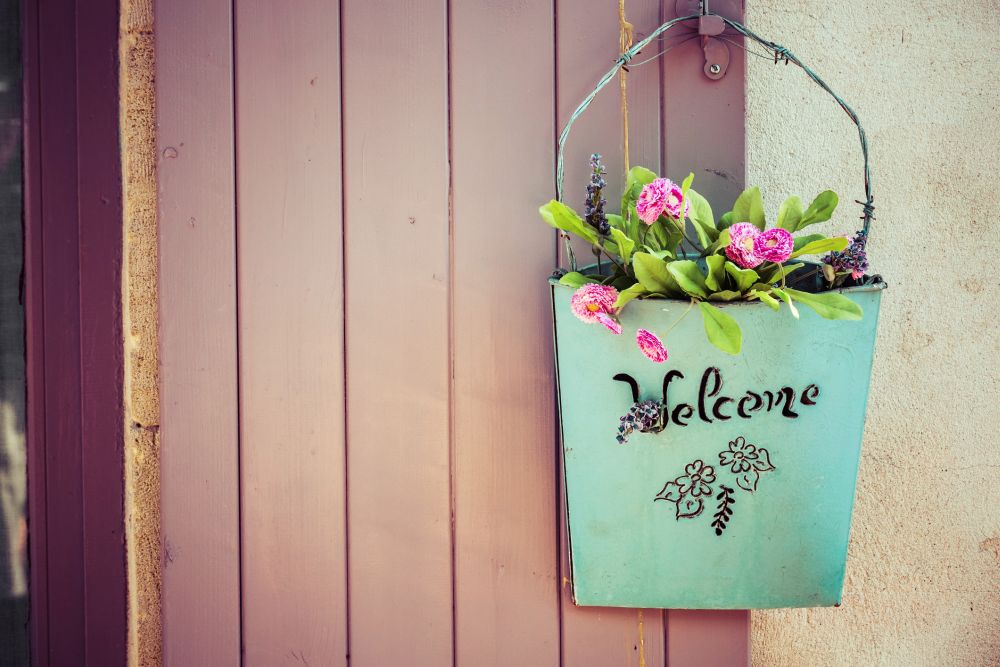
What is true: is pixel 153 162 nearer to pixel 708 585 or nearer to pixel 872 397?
pixel 708 585

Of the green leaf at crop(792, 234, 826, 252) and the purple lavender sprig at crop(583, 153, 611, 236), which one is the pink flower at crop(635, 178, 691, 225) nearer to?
the purple lavender sprig at crop(583, 153, 611, 236)

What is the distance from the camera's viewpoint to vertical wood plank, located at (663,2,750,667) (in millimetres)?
1022

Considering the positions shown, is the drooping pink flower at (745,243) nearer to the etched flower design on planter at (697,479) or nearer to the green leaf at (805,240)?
the green leaf at (805,240)

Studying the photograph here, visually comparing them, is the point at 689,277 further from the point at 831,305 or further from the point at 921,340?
the point at 921,340

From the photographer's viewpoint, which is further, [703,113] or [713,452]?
[703,113]

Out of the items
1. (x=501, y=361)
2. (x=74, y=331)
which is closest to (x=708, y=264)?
(x=501, y=361)

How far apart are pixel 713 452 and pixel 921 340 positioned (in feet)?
1.68

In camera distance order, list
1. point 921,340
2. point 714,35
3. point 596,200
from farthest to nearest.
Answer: point 921,340
point 714,35
point 596,200

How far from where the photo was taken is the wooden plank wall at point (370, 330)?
1.04 metres

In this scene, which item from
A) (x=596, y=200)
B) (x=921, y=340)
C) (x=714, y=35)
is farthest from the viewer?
(x=921, y=340)

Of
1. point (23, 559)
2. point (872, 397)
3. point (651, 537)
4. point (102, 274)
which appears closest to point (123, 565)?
point (23, 559)

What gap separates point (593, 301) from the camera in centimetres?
82

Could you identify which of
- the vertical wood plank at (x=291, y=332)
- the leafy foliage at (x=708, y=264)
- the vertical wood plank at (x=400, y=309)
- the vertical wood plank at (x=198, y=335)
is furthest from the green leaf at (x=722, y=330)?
the vertical wood plank at (x=198, y=335)

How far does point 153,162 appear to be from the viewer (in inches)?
42.5
